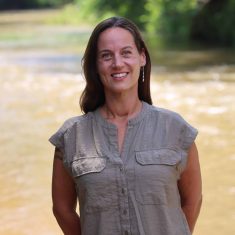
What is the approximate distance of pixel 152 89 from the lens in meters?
13.9

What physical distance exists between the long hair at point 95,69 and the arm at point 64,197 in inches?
9.6

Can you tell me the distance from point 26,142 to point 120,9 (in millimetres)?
21849

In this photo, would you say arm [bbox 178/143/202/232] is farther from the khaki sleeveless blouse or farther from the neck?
the neck

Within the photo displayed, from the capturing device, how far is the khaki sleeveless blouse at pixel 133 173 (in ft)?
7.58

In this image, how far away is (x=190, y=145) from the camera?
2461 millimetres

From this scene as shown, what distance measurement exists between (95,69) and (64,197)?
1.70 ft

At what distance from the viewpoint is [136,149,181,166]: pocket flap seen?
2309 mm

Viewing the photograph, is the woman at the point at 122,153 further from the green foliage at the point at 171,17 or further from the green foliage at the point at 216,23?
the green foliage at the point at 171,17

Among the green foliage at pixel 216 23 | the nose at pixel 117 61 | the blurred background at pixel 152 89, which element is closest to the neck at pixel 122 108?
the nose at pixel 117 61

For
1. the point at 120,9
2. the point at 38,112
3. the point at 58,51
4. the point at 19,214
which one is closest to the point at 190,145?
the point at 19,214

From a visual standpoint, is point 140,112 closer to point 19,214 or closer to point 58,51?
point 19,214

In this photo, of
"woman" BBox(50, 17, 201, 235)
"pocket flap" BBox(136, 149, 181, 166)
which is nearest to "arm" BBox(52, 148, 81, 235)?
"woman" BBox(50, 17, 201, 235)

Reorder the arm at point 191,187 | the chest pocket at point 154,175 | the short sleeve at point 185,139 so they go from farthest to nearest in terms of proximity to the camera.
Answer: the arm at point 191,187 < the short sleeve at point 185,139 < the chest pocket at point 154,175

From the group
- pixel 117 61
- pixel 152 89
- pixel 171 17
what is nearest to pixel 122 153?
pixel 117 61
